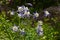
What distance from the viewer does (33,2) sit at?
607cm

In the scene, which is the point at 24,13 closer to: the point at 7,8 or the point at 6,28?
the point at 6,28

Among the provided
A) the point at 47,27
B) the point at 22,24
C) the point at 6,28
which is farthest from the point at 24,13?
the point at 47,27

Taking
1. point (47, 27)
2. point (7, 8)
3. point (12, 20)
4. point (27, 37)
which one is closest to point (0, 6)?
Answer: point (7, 8)

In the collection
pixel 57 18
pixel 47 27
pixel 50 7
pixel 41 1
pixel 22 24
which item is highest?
pixel 41 1

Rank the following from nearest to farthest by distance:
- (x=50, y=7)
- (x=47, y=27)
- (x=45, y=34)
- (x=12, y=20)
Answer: (x=45, y=34) < (x=47, y=27) < (x=12, y=20) < (x=50, y=7)

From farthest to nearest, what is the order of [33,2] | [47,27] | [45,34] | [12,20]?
1. [33,2]
2. [12,20]
3. [47,27]
4. [45,34]

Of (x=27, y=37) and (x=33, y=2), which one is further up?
(x=33, y=2)

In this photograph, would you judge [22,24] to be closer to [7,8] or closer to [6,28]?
[6,28]

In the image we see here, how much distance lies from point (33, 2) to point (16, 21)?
1250 millimetres

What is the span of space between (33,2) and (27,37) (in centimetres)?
253

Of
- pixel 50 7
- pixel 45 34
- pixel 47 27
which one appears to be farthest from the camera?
pixel 50 7

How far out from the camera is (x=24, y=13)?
11.6 ft

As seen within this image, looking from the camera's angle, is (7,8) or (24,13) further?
(7,8)

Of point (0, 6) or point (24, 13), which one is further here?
point (0, 6)
